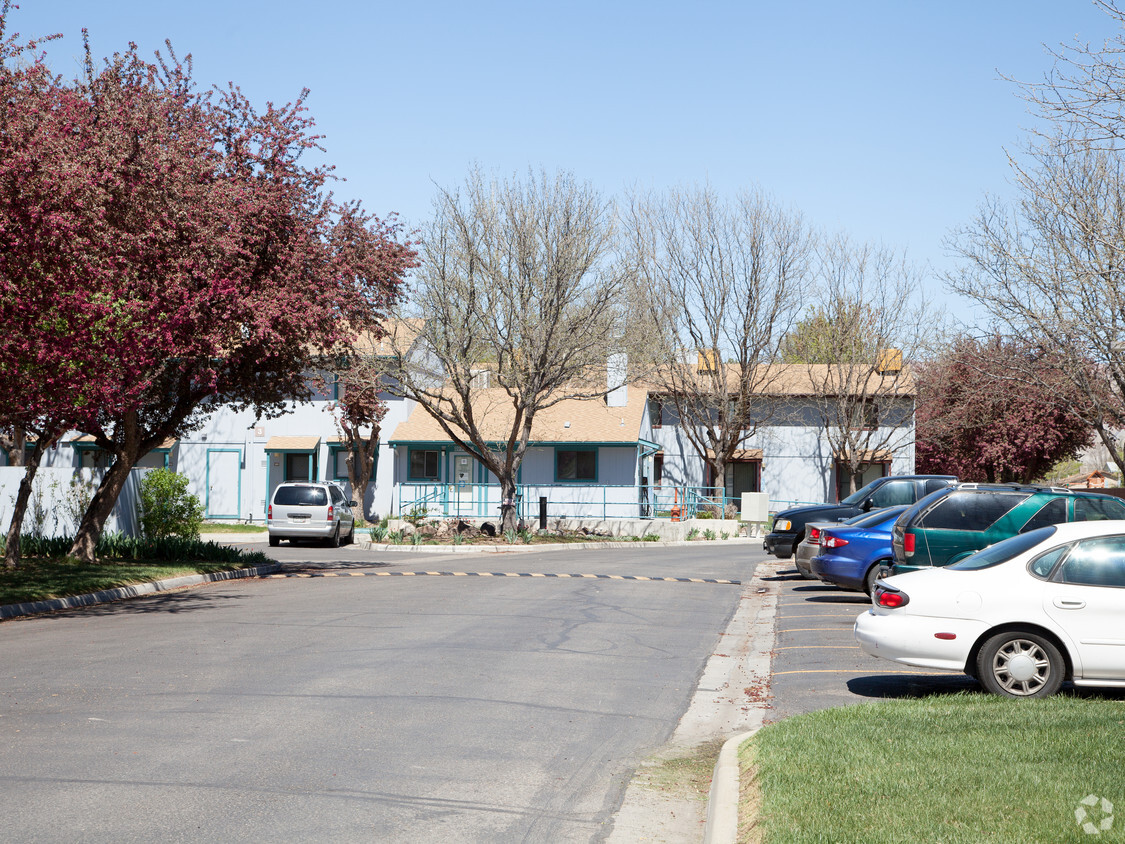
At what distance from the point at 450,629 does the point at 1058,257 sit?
1400 cm

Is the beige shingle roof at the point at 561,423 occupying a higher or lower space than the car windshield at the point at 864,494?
higher

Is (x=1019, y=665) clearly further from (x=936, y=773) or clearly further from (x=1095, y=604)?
(x=936, y=773)

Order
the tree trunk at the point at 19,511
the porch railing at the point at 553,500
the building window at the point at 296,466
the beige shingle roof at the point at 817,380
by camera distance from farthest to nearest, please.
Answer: the beige shingle roof at the point at 817,380, the building window at the point at 296,466, the porch railing at the point at 553,500, the tree trunk at the point at 19,511

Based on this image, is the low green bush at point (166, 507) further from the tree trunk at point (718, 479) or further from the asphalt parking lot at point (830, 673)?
the tree trunk at point (718, 479)

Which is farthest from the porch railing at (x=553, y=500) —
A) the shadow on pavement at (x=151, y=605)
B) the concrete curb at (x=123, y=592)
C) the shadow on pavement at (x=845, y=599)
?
the shadow on pavement at (x=151, y=605)

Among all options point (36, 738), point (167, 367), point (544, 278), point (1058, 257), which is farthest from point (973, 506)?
point (544, 278)

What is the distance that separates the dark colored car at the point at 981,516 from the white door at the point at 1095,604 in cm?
Result: 431

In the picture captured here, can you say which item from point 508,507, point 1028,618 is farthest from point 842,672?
point 508,507

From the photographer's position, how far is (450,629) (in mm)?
13617

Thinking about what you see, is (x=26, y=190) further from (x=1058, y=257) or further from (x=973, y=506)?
(x=1058, y=257)

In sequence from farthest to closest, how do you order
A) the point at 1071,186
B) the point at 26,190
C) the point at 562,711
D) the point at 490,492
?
the point at 490,492 → the point at 1071,186 → the point at 26,190 → the point at 562,711

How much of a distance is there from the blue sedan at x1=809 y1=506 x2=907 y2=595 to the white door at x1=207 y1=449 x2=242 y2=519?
30.5 meters

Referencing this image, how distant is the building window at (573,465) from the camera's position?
42.0 meters

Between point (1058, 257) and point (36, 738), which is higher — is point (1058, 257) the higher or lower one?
the higher one
